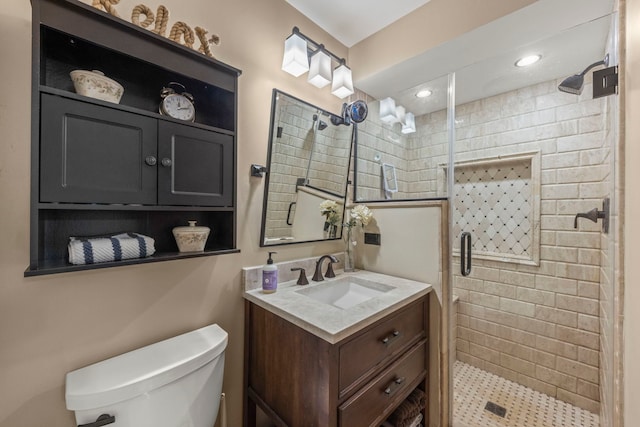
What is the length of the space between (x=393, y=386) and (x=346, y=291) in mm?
593

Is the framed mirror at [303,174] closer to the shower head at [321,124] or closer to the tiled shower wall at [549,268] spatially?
the shower head at [321,124]

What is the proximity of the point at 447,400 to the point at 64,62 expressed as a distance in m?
2.46

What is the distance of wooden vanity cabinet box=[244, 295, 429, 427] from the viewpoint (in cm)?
97

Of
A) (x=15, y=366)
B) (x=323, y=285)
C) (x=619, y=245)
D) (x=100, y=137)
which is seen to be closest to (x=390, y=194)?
(x=323, y=285)

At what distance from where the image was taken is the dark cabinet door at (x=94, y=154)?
747 millimetres

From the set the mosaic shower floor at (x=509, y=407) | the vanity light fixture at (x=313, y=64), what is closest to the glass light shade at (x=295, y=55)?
the vanity light fixture at (x=313, y=64)

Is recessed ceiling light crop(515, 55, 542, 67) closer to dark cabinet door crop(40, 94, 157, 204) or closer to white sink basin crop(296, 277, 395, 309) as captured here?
white sink basin crop(296, 277, 395, 309)

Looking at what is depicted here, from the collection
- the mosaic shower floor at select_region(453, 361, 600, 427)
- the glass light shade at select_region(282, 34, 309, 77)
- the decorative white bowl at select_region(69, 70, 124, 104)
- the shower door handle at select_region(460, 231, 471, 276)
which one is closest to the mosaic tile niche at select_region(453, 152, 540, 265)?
the shower door handle at select_region(460, 231, 471, 276)

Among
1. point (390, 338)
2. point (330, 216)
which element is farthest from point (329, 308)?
point (330, 216)

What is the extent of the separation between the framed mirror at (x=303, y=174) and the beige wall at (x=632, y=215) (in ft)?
4.44

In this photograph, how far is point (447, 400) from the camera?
156cm

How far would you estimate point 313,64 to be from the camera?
1.60 m

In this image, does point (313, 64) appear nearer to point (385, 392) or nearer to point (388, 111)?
point (388, 111)

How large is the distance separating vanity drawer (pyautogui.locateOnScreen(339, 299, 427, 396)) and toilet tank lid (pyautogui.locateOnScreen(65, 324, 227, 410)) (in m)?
0.53
